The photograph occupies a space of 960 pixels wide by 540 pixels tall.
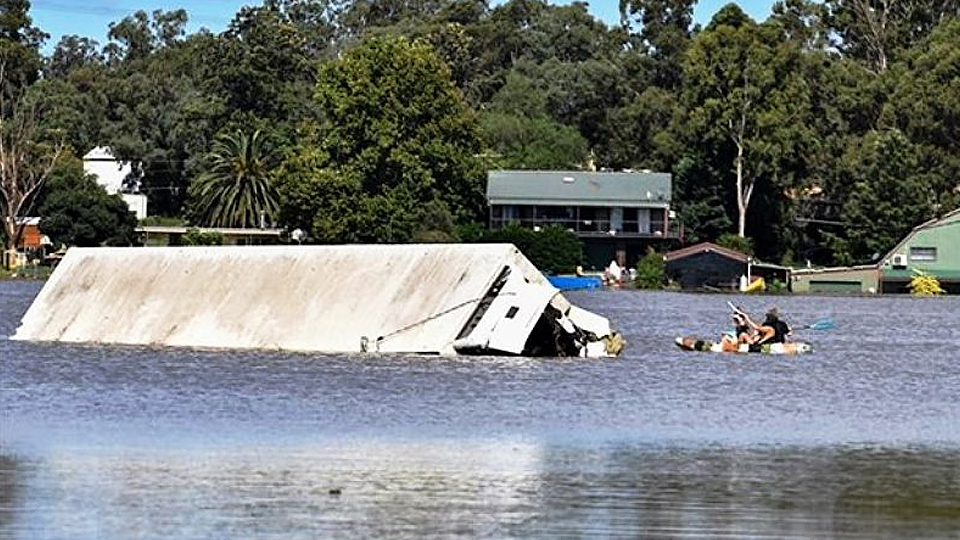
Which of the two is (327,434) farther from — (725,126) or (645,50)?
(645,50)

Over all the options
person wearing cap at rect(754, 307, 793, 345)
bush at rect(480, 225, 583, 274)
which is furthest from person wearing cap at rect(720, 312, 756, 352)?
bush at rect(480, 225, 583, 274)

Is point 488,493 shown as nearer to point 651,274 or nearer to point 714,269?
point 714,269

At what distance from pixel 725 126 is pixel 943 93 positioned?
585 inches

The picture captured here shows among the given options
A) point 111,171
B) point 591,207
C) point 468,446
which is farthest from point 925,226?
point 468,446

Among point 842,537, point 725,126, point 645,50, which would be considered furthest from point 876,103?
point 842,537

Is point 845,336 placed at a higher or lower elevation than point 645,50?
lower

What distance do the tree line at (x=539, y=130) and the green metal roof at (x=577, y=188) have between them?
2583 mm

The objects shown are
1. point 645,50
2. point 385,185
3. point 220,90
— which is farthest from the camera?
point 645,50

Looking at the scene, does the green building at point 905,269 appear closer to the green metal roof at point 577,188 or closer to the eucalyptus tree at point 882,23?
the green metal roof at point 577,188

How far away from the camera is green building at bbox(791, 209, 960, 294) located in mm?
120875

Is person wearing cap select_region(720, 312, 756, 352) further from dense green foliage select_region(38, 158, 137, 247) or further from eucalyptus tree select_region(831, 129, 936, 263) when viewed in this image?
dense green foliage select_region(38, 158, 137, 247)

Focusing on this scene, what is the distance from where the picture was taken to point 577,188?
444ft

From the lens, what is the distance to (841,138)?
451ft

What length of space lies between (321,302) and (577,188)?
84089 mm
